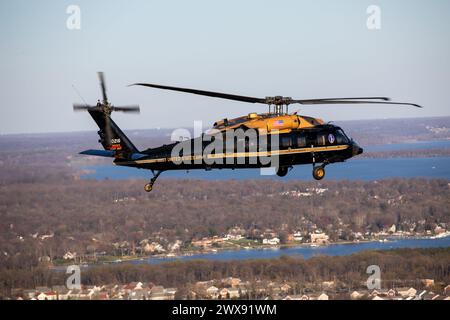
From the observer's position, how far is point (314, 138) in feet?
149

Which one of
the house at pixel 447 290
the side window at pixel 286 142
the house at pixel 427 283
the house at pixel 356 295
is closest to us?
the side window at pixel 286 142

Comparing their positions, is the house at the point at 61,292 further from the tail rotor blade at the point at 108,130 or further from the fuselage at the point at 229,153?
the fuselage at the point at 229,153

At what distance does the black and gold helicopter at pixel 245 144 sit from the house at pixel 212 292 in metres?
44.3

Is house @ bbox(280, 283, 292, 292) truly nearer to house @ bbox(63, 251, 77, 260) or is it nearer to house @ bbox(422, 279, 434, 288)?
house @ bbox(422, 279, 434, 288)

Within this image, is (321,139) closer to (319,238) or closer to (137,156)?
(137,156)

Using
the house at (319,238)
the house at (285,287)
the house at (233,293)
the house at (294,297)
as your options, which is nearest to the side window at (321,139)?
the house at (233,293)

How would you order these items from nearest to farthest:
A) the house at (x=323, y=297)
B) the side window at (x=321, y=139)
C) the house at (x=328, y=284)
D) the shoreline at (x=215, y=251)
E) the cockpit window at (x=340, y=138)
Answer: the side window at (x=321, y=139)
the cockpit window at (x=340, y=138)
the house at (x=323, y=297)
the house at (x=328, y=284)
the shoreline at (x=215, y=251)

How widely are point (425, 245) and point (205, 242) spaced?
35.7 meters

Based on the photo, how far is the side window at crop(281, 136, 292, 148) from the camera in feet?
145

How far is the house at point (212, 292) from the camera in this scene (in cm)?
8759

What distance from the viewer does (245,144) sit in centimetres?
4316

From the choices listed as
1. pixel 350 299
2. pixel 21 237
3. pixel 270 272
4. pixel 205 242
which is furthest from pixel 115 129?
pixel 21 237
